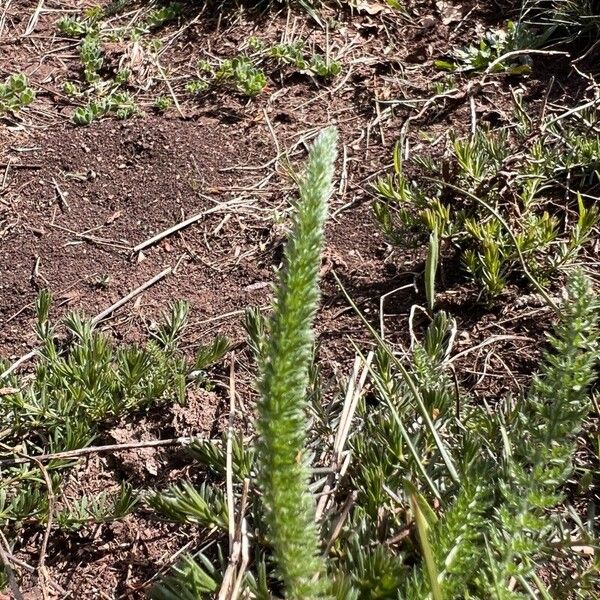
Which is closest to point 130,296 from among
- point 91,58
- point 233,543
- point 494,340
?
point 494,340

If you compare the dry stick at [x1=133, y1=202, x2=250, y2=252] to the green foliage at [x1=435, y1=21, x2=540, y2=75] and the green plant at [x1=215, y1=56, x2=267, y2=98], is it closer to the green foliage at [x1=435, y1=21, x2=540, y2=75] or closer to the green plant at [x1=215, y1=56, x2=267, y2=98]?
the green plant at [x1=215, y1=56, x2=267, y2=98]

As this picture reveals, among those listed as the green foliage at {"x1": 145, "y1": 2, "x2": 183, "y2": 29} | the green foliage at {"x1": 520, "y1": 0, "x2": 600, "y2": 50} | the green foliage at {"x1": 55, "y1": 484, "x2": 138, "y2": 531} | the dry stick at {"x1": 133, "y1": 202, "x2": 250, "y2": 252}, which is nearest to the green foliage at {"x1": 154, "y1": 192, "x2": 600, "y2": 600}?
the green foliage at {"x1": 55, "y1": 484, "x2": 138, "y2": 531}

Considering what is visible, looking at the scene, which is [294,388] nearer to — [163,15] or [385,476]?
[385,476]

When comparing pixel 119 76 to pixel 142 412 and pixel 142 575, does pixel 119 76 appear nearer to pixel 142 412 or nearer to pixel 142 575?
pixel 142 412

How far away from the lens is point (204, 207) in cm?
352

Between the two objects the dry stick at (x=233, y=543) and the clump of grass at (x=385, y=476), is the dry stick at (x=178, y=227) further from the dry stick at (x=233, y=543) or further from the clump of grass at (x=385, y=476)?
the dry stick at (x=233, y=543)

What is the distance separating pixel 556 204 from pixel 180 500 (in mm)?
1866

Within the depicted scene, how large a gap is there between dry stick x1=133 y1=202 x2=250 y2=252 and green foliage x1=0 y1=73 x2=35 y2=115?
1257mm

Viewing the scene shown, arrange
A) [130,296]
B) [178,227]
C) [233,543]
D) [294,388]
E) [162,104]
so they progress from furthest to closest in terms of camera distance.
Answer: [162,104], [178,227], [130,296], [233,543], [294,388]

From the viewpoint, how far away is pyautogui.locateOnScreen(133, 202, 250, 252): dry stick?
133 inches

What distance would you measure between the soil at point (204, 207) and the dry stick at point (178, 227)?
2 centimetres

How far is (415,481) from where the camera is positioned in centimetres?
204

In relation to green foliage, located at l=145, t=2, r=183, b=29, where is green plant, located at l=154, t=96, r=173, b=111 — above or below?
below

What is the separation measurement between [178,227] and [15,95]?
4.51ft
